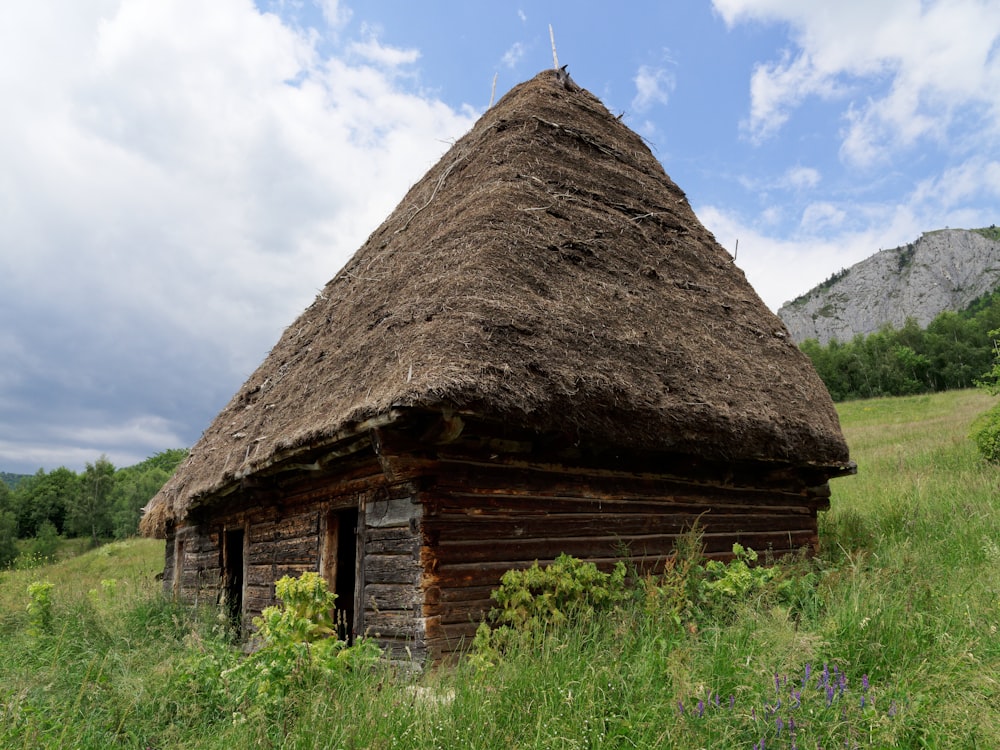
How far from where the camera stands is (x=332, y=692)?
3.22 meters

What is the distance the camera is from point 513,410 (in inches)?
174

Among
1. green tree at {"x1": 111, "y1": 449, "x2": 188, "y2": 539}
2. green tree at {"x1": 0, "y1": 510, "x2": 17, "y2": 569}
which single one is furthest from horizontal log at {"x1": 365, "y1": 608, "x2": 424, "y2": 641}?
green tree at {"x1": 0, "y1": 510, "x2": 17, "y2": 569}

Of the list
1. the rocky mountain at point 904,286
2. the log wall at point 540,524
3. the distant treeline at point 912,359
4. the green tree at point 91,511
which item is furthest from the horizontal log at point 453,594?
the rocky mountain at point 904,286

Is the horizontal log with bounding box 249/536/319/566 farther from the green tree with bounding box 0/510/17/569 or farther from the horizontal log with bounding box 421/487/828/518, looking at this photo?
the green tree with bounding box 0/510/17/569

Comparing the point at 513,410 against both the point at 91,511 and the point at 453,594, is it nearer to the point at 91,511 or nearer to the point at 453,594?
the point at 453,594

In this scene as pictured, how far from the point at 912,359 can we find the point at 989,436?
1804 inches

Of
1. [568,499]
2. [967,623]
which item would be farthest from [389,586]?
[967,623]

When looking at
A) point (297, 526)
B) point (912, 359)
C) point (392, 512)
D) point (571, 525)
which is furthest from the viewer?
point (912, 359)

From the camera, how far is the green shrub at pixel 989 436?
1179 cm

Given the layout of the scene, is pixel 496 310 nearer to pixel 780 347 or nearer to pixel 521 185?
pixel 521 185

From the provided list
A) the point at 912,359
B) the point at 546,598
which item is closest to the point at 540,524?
the point at 546,598

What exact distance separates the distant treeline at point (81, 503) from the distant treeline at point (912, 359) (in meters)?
53.4

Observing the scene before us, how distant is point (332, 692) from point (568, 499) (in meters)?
2.69

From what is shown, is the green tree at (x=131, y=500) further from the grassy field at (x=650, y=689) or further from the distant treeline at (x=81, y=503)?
the grassy field at (x=650, y=689)
